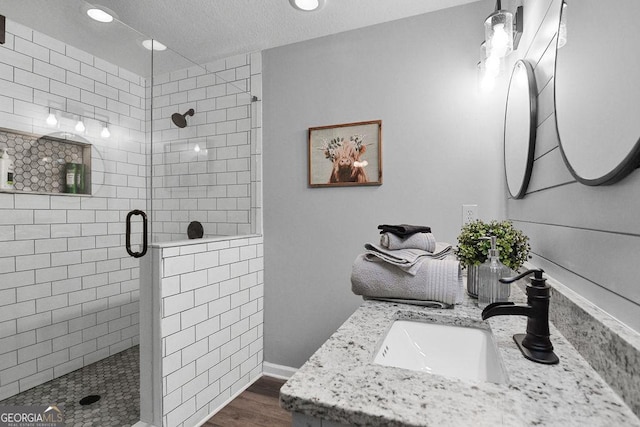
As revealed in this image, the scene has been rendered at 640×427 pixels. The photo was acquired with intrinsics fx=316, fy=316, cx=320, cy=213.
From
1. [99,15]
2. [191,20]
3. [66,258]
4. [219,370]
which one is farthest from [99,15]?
[219,370]

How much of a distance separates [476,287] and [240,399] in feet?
5.38

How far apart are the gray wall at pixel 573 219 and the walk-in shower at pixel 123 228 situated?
160 centimetres

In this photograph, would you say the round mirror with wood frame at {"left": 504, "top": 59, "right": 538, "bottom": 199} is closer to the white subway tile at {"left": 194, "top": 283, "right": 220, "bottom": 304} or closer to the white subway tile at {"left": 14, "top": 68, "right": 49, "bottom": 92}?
the white subway tile at {"left": 194, "top": 283, "right": 220, "bottom": 304}

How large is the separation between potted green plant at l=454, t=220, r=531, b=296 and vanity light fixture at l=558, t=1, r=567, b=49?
560mm

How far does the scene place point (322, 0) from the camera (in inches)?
68.3

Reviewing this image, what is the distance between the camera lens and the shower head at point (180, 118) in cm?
200

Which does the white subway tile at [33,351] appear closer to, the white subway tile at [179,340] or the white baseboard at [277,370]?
the white subway tile at [179,340]

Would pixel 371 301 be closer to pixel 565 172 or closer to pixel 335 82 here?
pixel 565 172

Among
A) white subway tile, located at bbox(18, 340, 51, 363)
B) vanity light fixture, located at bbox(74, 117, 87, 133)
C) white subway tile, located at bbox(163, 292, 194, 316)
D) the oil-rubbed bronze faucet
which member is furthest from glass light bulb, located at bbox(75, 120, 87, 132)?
the oil-rubbed bronze faucet

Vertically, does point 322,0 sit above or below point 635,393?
above

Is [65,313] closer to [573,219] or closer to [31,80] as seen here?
[31,80]

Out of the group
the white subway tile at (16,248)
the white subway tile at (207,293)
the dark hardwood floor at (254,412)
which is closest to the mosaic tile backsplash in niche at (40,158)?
the white subway tile at (16,248)

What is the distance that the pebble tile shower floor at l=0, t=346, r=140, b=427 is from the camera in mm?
1623

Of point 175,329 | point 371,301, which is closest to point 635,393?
point 371,301
